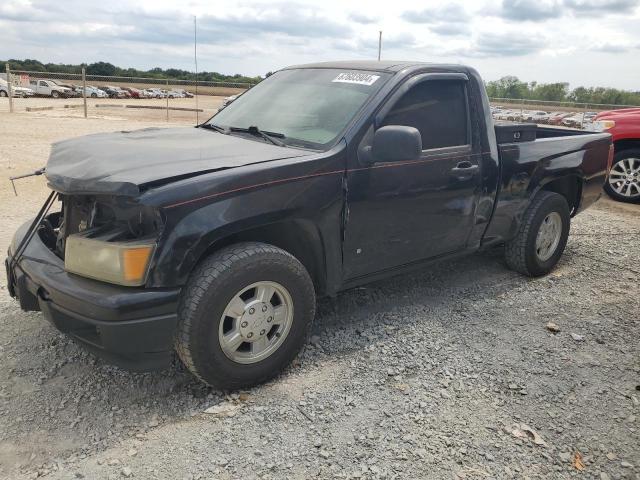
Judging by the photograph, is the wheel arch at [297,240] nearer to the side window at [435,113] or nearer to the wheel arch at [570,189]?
the side window at [435,113]

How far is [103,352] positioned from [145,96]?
5479 centimetres

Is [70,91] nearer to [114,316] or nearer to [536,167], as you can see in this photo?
[536,167]

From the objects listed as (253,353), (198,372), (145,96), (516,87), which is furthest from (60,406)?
(516,87)

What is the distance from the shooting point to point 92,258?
2684mm

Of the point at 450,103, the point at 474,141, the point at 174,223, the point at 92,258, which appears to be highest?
the point at 450,103

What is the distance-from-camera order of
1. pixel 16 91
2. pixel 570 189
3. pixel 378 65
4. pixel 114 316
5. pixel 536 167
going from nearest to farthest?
pixel 114 316 → pixel 378 65 → pixel 536 167 → pixel 570 189 → pixel 16 91

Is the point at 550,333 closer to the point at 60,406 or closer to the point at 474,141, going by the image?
the point at 474,141

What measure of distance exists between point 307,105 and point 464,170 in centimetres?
123

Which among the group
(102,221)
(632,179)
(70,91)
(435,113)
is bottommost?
(632,179)

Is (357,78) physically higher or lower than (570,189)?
higher

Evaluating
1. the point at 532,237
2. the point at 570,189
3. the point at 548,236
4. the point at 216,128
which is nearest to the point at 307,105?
the point at 216,128

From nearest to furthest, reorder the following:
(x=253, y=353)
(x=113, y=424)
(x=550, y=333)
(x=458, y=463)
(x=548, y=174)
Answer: (x=458, y=463) < (x=113, y=424) < (x=253, y=353) < (x=550, y=333) < (x=548, y=174)

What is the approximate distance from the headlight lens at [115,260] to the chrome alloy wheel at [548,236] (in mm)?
3619

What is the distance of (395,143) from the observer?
3.20 metres
